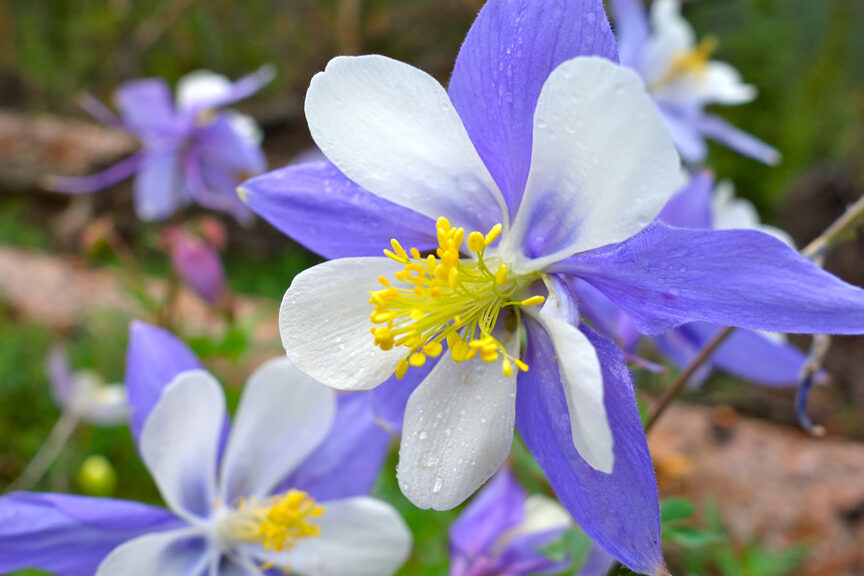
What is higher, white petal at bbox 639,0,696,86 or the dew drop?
the dew drop

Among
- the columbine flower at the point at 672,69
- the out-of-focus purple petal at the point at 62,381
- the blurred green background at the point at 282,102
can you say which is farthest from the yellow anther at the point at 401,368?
the out-of-focus purple petal at the point at 62,381

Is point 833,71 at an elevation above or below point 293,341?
below

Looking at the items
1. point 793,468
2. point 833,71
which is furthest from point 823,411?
point 833,71

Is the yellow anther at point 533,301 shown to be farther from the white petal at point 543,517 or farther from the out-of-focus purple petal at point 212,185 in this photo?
the out-of-focus purple petal at point 212,185

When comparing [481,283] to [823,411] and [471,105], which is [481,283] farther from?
[823,411]

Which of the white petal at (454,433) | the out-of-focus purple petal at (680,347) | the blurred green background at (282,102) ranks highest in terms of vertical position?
the white petal at (454,433)


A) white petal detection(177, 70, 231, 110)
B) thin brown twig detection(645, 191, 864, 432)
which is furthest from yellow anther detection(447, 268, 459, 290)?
white petal detection(177, 70, 231, 110)

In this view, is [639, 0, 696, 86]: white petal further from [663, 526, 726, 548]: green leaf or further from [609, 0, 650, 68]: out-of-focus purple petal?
[663, 526, 726, 548]: green leaf
